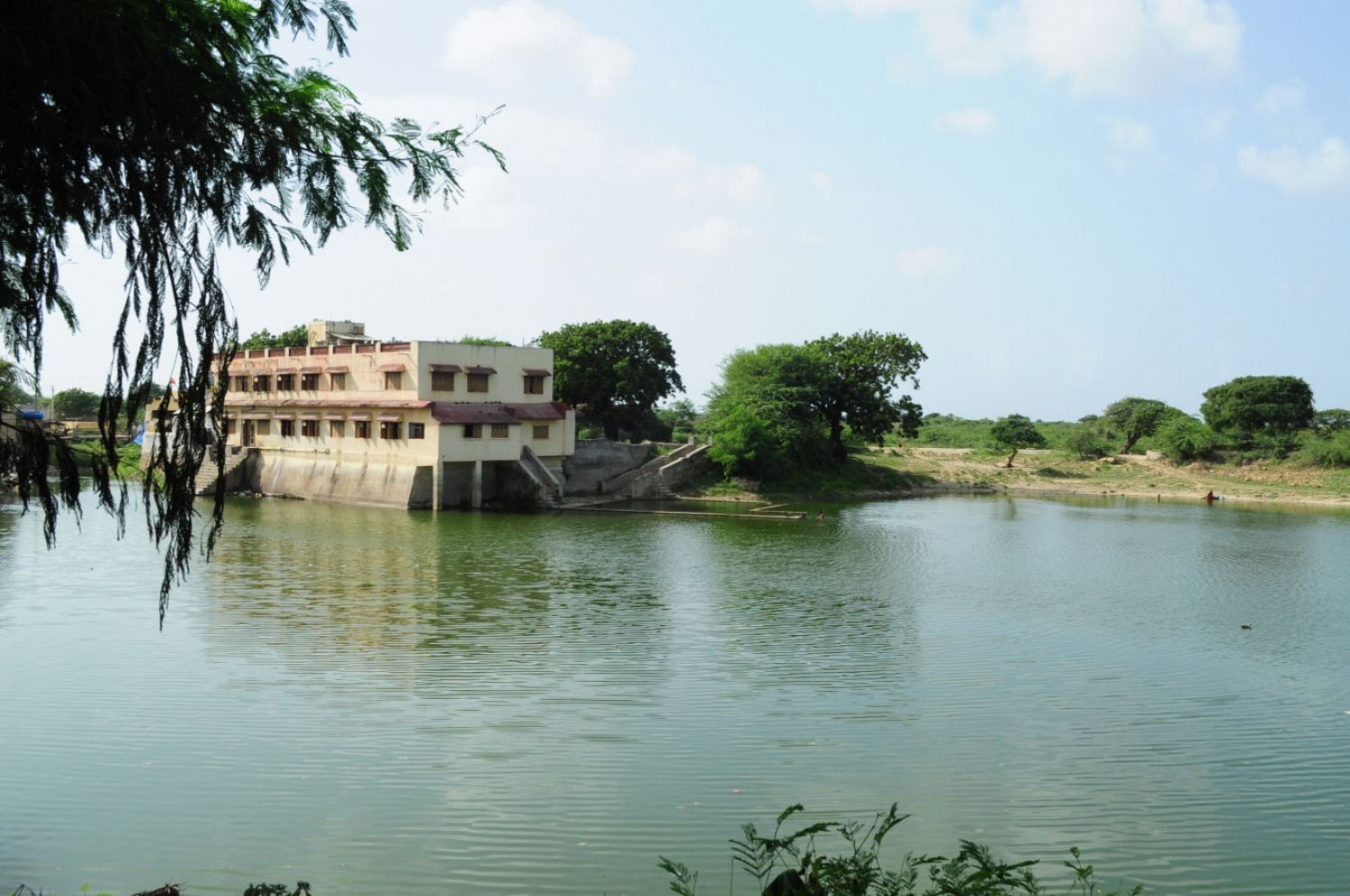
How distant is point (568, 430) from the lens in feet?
125

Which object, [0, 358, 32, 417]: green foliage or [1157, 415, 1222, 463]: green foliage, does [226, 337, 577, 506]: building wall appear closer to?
[0, 358, 32, 417]: green foliage

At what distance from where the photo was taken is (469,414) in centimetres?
3444

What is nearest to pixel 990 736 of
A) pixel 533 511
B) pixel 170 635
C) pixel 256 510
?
pixel 170 635

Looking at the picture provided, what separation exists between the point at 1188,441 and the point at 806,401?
21114mm

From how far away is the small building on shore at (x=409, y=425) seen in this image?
Result: 1348 inches

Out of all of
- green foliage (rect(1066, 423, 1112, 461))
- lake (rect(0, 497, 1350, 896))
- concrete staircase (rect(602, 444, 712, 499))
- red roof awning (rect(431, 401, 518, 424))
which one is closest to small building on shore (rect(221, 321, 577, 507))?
red roof awning (rect(431, 401, 518, 424))

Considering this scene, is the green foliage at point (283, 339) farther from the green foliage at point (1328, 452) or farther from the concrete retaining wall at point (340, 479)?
the green foliage at point (1328, 452)

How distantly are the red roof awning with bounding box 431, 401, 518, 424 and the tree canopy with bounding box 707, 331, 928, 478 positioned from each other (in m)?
9.81

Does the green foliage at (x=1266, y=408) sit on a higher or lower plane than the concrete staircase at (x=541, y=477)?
higher

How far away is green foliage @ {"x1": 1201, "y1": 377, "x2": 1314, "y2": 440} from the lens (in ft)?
171

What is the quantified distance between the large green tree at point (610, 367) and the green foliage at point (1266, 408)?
28460 millimetres

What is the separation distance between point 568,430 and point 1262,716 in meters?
28.3

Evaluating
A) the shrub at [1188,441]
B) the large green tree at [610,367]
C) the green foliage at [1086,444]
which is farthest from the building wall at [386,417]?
the shrub at [1188,441]

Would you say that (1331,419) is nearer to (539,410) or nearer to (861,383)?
(861,383)
